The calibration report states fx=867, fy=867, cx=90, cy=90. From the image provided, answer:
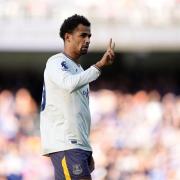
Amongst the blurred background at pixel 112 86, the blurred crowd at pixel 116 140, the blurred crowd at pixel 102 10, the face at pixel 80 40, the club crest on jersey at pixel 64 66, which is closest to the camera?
the club crest on jersey at pixel 64 66

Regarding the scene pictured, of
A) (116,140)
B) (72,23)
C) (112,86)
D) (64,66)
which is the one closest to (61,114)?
(64,66)

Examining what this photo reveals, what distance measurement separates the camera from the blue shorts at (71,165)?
631 centimetres

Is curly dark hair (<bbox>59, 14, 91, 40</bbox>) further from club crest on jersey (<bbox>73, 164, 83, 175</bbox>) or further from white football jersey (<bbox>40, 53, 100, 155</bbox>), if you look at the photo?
club crest on jersey (<bbox>73, 164, 83, 175</bbox>)

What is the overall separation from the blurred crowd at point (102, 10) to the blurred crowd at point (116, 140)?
8.10 feet

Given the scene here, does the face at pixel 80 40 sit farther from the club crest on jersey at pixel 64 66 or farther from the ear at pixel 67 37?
the club crest on jersey at pixel 64 66

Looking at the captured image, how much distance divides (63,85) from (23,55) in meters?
14.3

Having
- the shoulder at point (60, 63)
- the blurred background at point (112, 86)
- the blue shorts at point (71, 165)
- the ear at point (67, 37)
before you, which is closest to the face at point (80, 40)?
the ear at point (67, 37)

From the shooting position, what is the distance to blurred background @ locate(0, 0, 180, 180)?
45.5ft

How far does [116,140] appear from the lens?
46.4 ft

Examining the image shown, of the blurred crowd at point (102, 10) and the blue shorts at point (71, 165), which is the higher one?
the blurred crowd at point (102, 10)

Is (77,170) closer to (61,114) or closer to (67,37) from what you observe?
(61,114)

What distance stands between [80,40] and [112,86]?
11247 millimetres

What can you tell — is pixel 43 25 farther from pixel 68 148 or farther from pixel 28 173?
pixel 68 148

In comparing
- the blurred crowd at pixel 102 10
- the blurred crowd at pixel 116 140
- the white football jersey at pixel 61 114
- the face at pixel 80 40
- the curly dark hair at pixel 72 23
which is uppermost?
the blurred crowd at pixel 102 10
